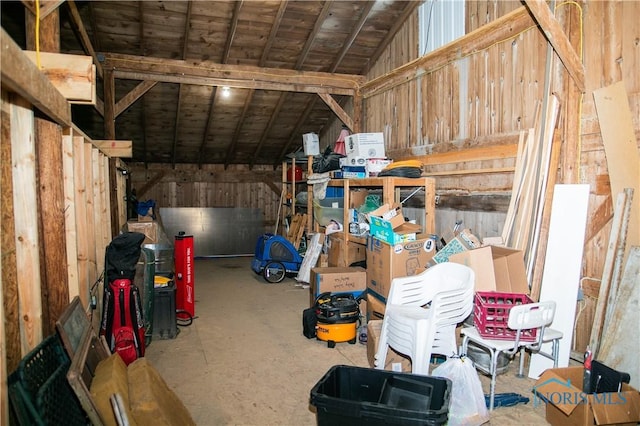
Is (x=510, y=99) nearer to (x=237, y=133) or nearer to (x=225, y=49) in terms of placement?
(x=225, y=49)

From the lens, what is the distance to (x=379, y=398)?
2.10m

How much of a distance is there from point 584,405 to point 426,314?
98 centimetres

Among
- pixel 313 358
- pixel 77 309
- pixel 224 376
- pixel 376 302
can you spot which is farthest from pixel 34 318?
pixel 376 302

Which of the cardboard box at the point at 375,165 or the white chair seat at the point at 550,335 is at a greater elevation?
the cardboard box at the point at 375,165

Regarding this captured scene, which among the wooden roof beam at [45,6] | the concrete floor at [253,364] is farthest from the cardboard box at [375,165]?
the wooden roof beam at [45,6]

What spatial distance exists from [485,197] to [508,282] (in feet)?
4.23

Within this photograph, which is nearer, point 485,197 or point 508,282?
point 508,282

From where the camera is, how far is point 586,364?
7.64 ft

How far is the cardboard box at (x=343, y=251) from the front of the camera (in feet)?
17.0

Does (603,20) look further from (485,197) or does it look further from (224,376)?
(224,376)

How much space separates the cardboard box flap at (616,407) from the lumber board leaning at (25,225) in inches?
112

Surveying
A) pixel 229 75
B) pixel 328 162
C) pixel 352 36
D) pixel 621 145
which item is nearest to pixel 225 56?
pixel 229 75

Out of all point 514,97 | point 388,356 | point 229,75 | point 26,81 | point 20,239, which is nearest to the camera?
point 26,81

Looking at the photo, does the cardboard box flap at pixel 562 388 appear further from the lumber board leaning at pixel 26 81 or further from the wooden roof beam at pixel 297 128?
the wooden roof beam at pixel 297 128
